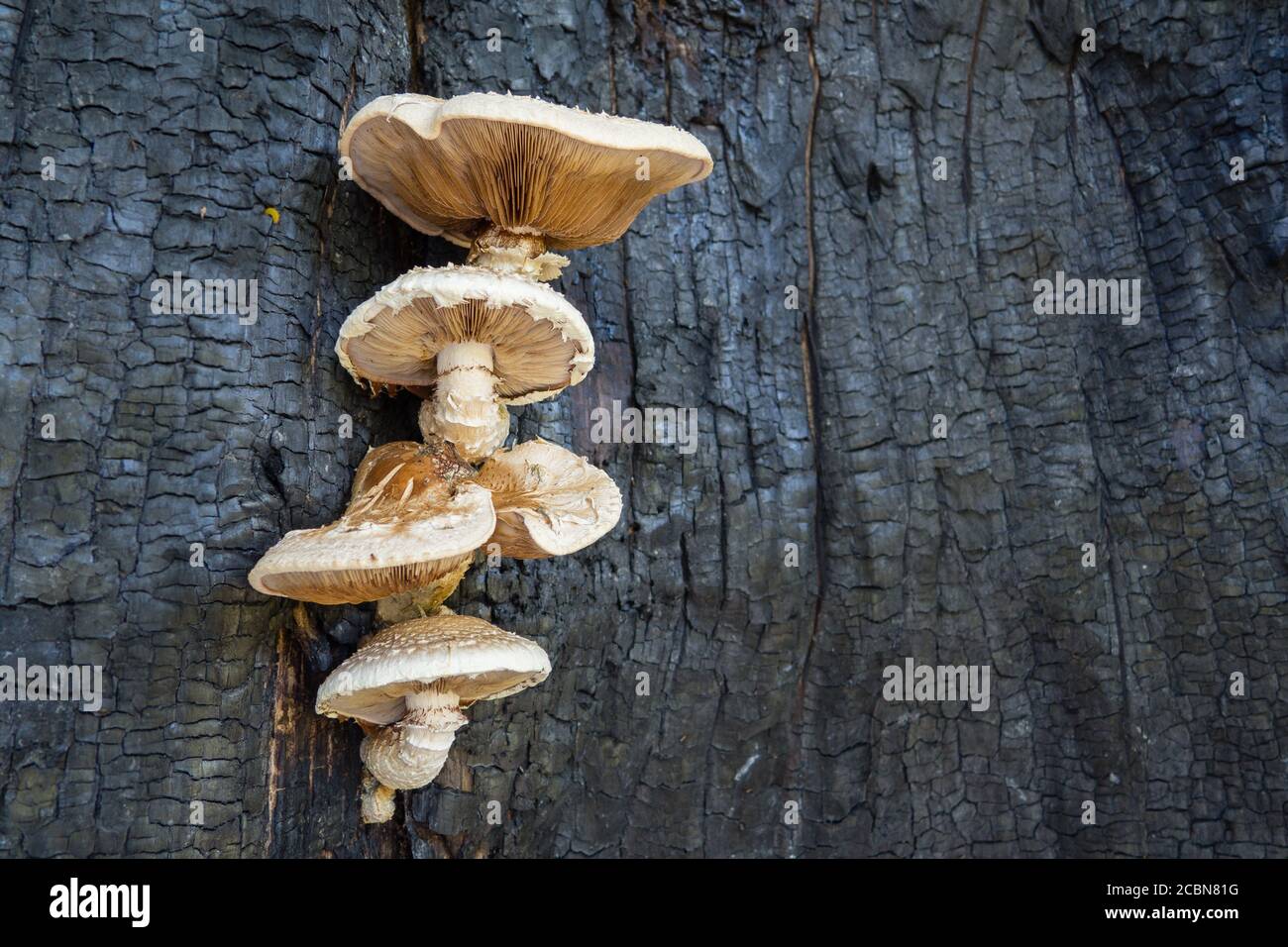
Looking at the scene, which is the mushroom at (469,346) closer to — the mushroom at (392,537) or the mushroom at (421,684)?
the mushroom at (392,537)

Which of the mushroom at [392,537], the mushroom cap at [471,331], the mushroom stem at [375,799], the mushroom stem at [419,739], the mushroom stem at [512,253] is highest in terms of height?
the mushroom stem at [512,253]

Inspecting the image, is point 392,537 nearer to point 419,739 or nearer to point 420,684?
point 420,684

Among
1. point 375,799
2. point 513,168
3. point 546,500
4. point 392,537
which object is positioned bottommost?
point 375,799

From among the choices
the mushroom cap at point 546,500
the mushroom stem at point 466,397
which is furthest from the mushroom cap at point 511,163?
the mushroom cap at point 546,500

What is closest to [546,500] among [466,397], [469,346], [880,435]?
[466,397]

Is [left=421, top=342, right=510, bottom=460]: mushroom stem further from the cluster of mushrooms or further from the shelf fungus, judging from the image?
the shelf fungus
